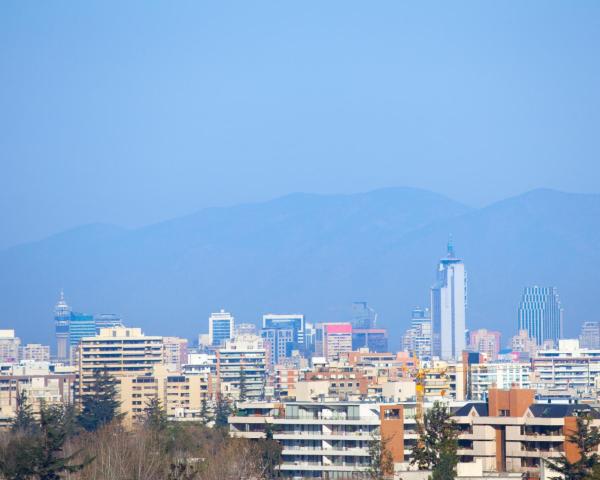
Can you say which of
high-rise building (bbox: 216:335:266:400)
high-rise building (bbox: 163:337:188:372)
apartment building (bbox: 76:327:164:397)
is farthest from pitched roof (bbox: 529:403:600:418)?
high-rise building (bbox: 163:337:188:372)

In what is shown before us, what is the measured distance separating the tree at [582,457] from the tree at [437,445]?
7.67 feet

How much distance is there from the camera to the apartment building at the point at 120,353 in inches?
4774

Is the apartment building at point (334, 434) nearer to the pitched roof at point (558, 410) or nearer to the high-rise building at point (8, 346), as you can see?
the pitched roof at point (558, 410)

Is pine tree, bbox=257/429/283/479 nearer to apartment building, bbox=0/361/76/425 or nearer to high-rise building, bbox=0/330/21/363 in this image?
apartment building, bbox=0/361/76/425

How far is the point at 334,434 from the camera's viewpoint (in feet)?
187

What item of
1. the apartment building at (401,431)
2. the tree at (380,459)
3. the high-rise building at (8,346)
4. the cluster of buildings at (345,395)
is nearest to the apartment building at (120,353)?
the cluster of buildings at (345,395)

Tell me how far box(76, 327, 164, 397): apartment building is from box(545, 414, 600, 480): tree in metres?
70.2

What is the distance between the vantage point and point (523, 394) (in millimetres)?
54625

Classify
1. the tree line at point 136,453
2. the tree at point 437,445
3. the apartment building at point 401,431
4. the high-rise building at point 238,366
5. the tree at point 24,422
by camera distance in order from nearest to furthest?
1. the tree line at point 136,453
2. the tree at point 437,445
3. the apartment building at point 401,431
4. the tree at point 24,422
5. the high-rise building at point 238,366

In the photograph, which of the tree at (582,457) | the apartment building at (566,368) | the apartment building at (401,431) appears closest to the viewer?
the tree at (582,457)

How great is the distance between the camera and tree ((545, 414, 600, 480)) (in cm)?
4431

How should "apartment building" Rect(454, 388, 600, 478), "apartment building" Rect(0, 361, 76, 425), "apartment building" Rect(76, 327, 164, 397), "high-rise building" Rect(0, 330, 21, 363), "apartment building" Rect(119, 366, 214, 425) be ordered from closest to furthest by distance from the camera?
"apartment building" Rect(454, 388, 600, 478), "apartment building" Rect(119, 366, 214, 425), "apartment building" Rect(0, 361, 76, 425), "apartment building" Rect(76, 327, 164, 397), "high-rise building" Rect(0, 330, 21, 363)

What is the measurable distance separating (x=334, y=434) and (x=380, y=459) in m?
4.55

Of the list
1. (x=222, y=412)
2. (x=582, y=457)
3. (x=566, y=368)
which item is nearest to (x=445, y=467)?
(x=582, y=457)
